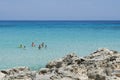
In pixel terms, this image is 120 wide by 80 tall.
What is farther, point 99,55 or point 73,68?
point 99,55

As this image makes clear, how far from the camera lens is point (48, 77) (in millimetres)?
6875

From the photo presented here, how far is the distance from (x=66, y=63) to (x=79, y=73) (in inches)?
53.4

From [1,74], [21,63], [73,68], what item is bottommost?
[21,63]

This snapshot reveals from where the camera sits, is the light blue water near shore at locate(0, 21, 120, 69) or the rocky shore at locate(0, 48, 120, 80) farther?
the light blue water near shore at locate(0, 21, 120, 69)

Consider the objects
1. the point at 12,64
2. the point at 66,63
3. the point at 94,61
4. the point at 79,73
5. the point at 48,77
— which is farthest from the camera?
Result: the point at 12,64

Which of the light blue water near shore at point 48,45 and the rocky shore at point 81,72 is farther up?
the rocky shore at point 81,72

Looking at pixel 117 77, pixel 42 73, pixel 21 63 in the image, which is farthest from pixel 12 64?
pixel 117 77

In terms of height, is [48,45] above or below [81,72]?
below

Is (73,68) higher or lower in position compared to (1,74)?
higher

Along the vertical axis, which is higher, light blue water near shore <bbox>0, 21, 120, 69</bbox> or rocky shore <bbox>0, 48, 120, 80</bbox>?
rocky shore <bbox>0, 48, 120, 80</bbox>

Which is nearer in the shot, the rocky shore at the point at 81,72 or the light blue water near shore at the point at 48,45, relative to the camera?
the rocky shore at the point at 81,72

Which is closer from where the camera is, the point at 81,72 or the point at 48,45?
the point at 81,72

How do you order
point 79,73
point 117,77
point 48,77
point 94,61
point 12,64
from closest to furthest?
point 117,77
point 48,77
point 79,73
point 94,61
point 12,64

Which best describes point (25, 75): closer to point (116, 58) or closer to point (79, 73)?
point (79, 73)
